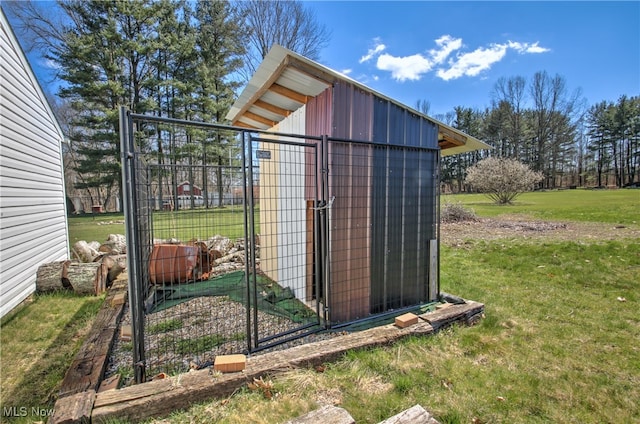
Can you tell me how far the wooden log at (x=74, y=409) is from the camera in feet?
5.27

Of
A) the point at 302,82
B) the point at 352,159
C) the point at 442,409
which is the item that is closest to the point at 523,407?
the point at 442,409

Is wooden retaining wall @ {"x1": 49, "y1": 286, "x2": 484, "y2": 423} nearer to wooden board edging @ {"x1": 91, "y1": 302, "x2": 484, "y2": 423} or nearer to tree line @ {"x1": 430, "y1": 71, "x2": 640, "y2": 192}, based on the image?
wooden board edging @ {"x1": 91, "y1": 302, "x2": 484, "y2": 423}

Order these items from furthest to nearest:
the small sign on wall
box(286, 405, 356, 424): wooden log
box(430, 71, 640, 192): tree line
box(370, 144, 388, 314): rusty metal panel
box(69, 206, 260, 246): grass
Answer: box(430, 71, 640, 192): tree line
box(69, 206, 260, 246): grass
box(370, 144, 388, 314): rusty metal panel
the small sign on wall
box(286, 405, 356, 424): wooden log

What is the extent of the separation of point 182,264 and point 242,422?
3.24 meters

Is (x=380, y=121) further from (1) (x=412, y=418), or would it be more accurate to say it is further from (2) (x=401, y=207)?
(1) (x=412, y=418)

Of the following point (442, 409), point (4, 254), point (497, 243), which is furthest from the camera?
point (497, 243)

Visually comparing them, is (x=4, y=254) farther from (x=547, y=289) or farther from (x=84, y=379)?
(x=547, y=289)

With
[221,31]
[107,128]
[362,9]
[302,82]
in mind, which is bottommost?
[302,82]

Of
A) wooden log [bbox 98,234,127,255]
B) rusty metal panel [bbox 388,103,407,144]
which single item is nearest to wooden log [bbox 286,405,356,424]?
Answer: rusty metal panel [bbox 388,103,407,144]

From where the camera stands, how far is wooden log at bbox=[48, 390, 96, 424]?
161 cm

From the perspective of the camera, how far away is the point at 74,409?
167 centimetres

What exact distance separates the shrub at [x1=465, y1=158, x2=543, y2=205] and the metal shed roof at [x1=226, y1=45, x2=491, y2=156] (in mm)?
15183

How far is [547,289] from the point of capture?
4148mm

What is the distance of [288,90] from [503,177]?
1789cm
